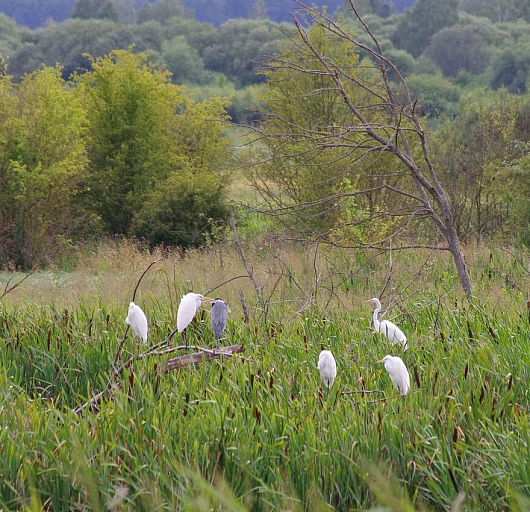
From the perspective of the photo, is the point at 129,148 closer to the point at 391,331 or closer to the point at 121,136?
the point at 121,136

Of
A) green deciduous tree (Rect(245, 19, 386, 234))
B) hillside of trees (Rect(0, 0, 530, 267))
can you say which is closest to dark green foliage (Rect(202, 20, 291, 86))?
hillside of trees (Rect(0, 0, 530, 267))

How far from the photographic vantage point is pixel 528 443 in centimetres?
302

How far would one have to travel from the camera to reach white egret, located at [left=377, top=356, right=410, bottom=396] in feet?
12.5

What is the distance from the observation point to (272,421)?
3348mm

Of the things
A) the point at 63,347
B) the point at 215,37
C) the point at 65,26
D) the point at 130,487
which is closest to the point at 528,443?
the point at 130,487

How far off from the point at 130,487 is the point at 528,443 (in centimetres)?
155

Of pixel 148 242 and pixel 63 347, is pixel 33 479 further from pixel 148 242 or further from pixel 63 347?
pixel 148 242

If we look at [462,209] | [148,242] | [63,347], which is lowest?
[148,242]

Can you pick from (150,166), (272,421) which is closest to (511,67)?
(150,166)

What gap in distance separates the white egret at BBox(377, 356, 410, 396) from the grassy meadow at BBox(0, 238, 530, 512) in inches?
2.1

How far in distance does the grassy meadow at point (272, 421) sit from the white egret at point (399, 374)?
0.05 meters

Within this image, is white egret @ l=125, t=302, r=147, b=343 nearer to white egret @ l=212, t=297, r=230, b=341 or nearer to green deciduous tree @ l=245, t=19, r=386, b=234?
white egret @ l=212, t=297, r=230, b=341

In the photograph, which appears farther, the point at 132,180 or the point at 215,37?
the point at 215,37

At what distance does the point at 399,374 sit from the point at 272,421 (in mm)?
818
